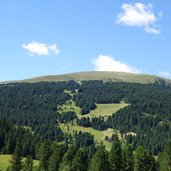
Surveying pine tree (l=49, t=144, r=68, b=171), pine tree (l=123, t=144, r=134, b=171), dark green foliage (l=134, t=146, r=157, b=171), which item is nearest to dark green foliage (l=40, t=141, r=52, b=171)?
pine tree (l=49, t=144, r=68, b=171)

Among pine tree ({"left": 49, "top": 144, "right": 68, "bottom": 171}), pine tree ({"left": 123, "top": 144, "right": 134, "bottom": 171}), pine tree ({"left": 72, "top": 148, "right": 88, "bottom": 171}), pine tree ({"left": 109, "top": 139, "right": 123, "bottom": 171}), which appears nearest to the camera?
pine tree ({"left": 72, "top": 148, "right": 88, "bottom": 171})

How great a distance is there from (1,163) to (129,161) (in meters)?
55.9

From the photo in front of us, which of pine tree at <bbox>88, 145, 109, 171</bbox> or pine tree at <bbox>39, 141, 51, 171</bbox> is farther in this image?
pine tree at <bbox>39, 141, 51, 171</bbox>

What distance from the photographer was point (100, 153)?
11162cm

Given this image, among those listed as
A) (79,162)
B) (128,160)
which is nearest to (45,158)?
(79,162)

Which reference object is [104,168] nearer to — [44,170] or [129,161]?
[129,161]

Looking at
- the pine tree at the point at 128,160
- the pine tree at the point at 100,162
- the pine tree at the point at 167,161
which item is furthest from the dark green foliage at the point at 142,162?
the pine tree at the point at 100,162

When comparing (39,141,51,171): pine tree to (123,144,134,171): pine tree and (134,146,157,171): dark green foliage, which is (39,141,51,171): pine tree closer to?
(123,144,134,171): pine tree

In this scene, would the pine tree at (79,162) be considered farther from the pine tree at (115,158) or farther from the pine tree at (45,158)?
the pine tree at (45,158)

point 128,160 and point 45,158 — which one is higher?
point 128,160

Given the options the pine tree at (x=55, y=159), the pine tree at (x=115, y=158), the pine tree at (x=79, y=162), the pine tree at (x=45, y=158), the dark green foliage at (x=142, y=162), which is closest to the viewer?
the pine tree at (x=79, y=162)

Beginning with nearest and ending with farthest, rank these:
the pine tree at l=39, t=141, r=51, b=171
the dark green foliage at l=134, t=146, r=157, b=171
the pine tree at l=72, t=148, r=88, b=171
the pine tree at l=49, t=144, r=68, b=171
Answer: the pine tree at l=72, t=148, r=88, b=171
the dark green foliage at l=134, t=146, r=157, b=171
the pine tree at l=49, t=144, r=68, b=171
the pine tree at l=39, t=141, r=51, b=171

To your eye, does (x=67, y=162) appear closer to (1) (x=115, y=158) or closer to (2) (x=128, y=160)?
(1) (x=115, y=158)

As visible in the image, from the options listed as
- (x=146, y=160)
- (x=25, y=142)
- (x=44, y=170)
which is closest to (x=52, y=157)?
(x=44, y=170)
